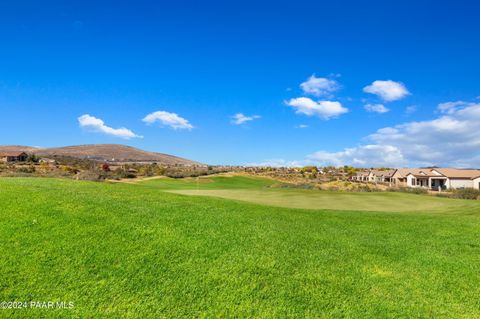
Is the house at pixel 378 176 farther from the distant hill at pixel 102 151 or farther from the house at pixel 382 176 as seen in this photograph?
the distant hill at pixel 102 151

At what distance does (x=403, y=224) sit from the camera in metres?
12.4

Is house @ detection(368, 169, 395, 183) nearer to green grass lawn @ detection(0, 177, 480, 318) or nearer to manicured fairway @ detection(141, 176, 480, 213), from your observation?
manicured fairway @ detection(141, 176, 480, 213)

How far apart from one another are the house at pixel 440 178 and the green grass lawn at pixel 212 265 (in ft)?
223

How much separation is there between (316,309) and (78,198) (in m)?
8.18

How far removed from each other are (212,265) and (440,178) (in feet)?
255

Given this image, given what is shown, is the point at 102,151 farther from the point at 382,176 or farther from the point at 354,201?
the point at 354,201

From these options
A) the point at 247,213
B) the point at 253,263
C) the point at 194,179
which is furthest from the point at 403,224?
the point at 194,179

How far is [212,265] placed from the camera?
686cm

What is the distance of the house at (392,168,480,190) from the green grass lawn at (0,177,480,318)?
6802 centimetres

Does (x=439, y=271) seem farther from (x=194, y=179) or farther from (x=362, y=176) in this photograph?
(x=362, y=176)

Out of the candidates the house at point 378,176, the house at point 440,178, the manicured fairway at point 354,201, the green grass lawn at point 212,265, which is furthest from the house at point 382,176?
the green grass lawn at point 212,265

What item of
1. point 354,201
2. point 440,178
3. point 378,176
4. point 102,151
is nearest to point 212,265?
point 354,201

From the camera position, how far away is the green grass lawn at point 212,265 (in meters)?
5.64

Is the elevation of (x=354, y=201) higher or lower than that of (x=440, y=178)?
lower
